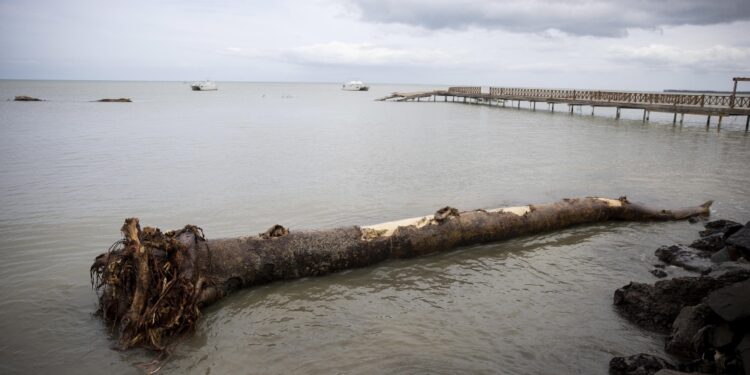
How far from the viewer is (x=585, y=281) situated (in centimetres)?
720

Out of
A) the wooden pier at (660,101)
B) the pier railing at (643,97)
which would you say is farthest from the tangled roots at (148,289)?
the pier railing at (643,97)

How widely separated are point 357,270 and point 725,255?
6.52 meters

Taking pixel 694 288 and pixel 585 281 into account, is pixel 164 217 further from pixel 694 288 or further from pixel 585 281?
pixel 694 288

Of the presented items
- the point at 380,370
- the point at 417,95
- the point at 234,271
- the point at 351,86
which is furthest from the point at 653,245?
the point at 351,86

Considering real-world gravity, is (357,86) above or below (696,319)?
above

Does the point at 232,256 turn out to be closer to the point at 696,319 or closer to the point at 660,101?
the point at 696,319

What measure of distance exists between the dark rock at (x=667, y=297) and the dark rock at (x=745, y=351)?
1.39 metres

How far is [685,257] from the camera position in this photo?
7918 mm

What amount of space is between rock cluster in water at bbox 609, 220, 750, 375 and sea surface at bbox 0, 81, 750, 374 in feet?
0.80

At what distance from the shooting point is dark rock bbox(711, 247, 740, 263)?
7.50m

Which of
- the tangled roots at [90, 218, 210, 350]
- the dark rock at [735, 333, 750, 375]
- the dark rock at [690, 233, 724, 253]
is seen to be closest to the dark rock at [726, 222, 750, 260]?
the dark rock at [690, 233, 724, 253]

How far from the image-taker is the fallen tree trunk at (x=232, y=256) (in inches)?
212

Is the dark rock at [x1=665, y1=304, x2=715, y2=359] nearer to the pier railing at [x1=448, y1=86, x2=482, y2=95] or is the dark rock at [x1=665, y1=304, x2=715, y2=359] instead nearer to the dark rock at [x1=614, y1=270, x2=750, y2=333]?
the dark rock at [x1=614, y1=270, x2=750, y2=333]

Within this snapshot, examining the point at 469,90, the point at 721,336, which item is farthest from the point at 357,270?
the point at 469,90
